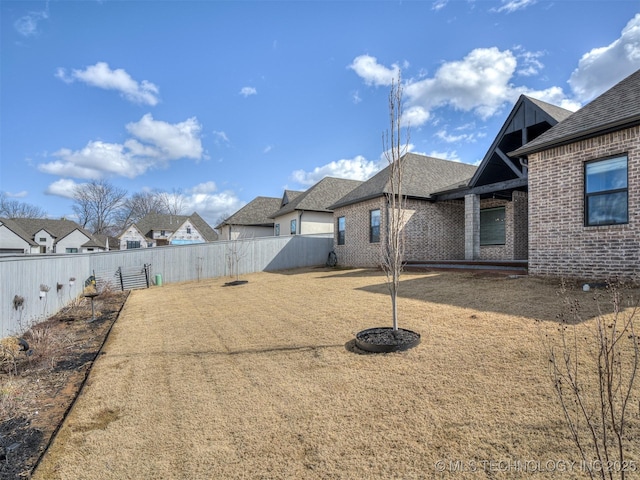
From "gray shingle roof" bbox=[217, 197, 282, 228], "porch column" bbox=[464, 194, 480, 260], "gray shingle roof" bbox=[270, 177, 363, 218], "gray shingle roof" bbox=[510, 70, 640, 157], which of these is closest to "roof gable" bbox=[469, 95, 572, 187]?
"porch column" bbox=[464, 194, 480, 260]

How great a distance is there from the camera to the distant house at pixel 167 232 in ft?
148

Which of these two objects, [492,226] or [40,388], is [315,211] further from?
[40,388]

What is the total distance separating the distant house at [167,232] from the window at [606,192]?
45.1 m

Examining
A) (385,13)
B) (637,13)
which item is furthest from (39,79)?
(637,13)

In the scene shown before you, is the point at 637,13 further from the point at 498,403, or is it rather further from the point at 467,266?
the point at 498,403

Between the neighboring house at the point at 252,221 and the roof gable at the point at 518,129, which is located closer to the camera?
the roof gable at the point at 518,129

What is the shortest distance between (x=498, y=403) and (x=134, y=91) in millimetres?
19438

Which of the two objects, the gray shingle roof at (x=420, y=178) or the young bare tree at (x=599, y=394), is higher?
the gray shingle roof at (x=420, y=178)

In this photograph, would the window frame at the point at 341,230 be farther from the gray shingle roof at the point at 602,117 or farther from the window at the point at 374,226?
the gray shingle roof at the point at 602,117

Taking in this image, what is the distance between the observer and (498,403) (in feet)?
9.58

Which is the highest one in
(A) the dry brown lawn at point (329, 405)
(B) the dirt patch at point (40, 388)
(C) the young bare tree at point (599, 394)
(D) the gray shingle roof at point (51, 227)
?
(D) the gray shingle roof at point (51, 227)

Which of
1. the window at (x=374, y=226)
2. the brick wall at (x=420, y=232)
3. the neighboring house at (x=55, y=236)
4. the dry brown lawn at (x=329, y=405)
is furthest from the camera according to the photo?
the neighboring house at (x=55, y=236)

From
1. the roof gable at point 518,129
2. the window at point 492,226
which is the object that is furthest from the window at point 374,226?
the window at point 492,226

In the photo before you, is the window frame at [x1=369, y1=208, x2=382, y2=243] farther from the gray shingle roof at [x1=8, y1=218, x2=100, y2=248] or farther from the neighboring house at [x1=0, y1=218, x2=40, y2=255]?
the gray shingle roof at [x1=8, y1=218, x2=100, y2=248]
